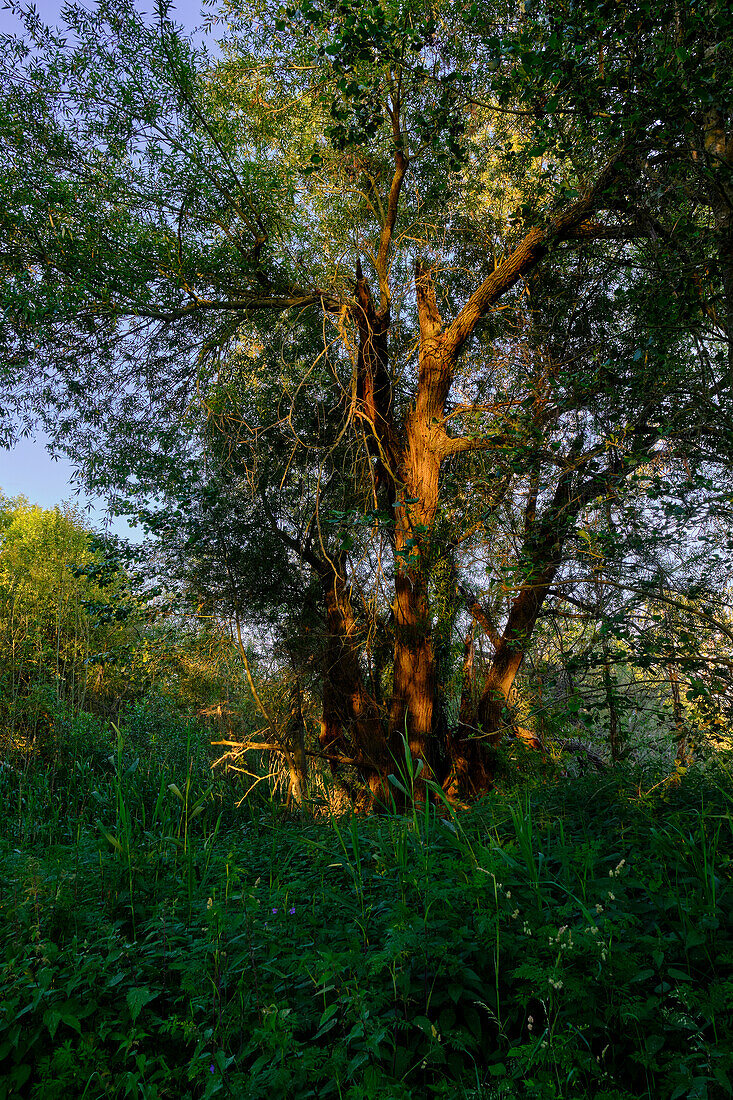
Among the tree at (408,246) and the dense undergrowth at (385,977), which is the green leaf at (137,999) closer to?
the dense undergrowth at (385,977)

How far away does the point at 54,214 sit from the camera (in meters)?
5.30

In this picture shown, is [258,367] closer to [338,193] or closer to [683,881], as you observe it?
[338,193]

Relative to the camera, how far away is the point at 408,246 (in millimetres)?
7477

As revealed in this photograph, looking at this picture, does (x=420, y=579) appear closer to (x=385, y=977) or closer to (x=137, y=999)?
(x=385, y=977)

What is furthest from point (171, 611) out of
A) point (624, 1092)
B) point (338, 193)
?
point (624, 1092)

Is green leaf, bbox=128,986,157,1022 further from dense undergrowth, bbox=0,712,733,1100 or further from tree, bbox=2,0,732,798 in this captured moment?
tree, bbox=2,0,732,798

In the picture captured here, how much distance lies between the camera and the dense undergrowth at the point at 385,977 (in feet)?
5.35

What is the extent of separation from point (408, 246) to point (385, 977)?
7.34 meters

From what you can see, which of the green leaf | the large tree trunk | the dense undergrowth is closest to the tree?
the large tree trunk

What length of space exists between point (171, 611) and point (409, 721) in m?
3.15

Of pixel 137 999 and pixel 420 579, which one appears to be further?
pixel 420 579

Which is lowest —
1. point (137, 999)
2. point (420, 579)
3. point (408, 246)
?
point (137, 999)

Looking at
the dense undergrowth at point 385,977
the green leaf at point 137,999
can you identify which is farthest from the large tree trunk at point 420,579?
the green leaf at point 137,999

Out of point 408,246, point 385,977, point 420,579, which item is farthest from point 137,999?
point 408,246
